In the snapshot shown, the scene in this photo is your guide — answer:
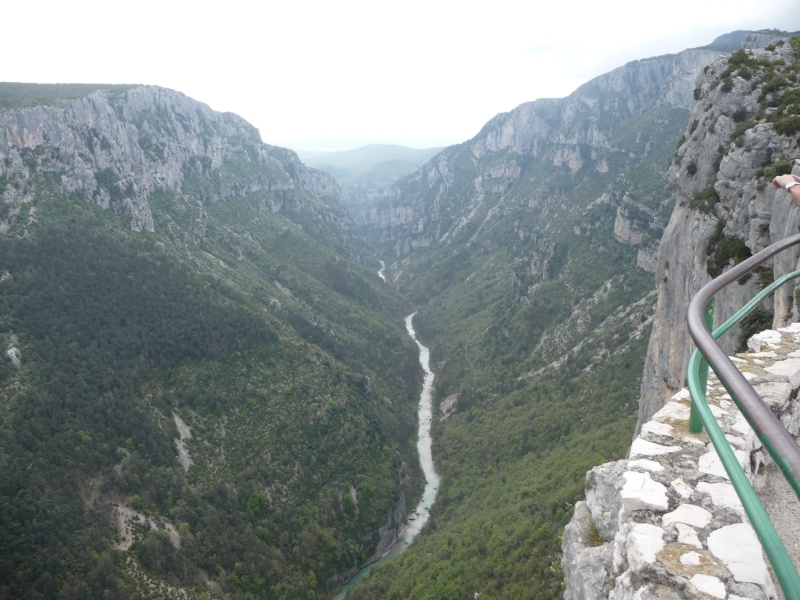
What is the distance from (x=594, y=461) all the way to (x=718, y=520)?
158 ft

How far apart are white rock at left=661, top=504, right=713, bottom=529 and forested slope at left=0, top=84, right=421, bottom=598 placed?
5263 centimetres

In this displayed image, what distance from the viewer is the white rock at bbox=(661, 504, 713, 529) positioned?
5.37m

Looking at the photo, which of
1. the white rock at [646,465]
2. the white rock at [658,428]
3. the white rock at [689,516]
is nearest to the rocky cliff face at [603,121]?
the white rock at [658,428]

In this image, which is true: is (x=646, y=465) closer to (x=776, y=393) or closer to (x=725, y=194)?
(x=776, y=393)

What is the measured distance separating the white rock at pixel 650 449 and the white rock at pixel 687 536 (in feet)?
4.48

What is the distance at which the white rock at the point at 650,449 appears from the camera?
21.7 feet

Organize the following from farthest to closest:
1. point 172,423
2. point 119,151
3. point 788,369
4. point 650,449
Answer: point 119,151
point 172,423
point 788,369
point 650,449

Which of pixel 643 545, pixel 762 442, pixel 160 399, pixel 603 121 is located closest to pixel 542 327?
pixel 160 399

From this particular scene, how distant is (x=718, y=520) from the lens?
17.6 feet

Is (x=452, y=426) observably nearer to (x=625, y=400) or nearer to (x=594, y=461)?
(x=625, y=400)

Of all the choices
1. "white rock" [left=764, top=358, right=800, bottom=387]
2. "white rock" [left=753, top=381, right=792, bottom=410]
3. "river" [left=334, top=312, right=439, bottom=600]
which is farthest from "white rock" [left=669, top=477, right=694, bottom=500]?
"river" [left=334, top=312, right=439, bottom=600]

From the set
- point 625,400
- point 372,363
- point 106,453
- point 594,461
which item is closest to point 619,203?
point 625,400

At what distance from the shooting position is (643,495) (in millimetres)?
5805

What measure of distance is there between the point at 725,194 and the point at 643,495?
26.7 m
